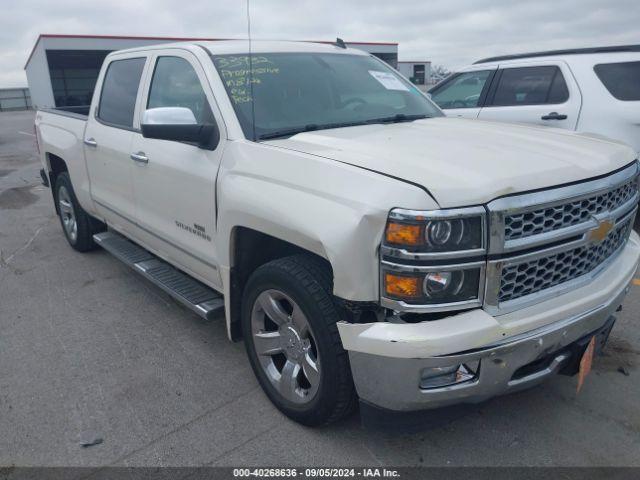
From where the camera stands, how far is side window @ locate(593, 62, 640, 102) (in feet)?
19.4

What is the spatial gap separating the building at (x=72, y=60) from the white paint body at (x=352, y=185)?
1869 cm

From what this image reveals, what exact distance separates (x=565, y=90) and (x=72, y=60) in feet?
101

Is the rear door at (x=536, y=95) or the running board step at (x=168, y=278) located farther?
the rear door at (x=536, y=95)

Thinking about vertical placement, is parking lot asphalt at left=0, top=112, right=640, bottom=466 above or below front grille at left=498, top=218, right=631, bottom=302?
below

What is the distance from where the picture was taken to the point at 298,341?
9.10 ft

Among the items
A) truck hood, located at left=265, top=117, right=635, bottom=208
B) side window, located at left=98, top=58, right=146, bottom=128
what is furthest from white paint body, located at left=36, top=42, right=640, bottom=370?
side window, located at left=98, top=58, right=146, bottom=128

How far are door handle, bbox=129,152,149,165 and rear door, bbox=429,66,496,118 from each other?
13.9ft

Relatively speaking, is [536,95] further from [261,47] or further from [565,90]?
[261,47]

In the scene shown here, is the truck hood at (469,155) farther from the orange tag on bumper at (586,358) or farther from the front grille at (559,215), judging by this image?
the orange tag on bumper at (586,358)

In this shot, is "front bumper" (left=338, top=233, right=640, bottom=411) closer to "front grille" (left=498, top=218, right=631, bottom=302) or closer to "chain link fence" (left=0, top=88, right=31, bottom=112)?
"front grille" (left=498, top=218, right=631, bottom=302)

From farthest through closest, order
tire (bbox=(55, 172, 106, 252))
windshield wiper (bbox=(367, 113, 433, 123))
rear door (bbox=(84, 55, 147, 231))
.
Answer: tire (bbox=(55, 172, 106, 252)), rear door (bbox=(84, 55, 147, 231)), windshield wiper (bbox=(367, 113, 433, 123))

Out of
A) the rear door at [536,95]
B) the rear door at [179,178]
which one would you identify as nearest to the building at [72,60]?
the rear door at [536,95]

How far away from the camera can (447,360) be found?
215 centimetres

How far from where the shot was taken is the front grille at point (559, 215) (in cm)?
223
